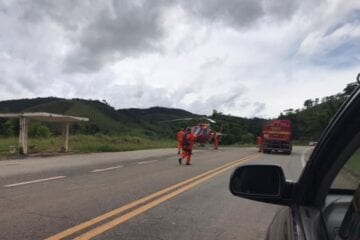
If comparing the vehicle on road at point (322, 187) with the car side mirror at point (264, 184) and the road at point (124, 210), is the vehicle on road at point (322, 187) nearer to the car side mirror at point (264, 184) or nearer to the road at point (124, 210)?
the car side mirror at point (264, 184)

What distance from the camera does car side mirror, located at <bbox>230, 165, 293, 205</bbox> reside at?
2.73m

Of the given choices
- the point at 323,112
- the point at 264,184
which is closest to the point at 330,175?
the point at 264,184

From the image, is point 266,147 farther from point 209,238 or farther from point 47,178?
point 209,238

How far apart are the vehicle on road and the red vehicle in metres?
36.5

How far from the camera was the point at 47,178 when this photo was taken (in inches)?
535

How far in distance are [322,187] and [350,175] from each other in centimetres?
29

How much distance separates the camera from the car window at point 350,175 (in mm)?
2348

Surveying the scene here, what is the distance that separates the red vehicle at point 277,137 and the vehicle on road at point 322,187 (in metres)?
36.5

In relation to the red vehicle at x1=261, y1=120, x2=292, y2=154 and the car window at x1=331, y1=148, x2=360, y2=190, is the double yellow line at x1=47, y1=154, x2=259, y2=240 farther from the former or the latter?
the red vehicle at x1=261, y1=120, x2=292, y2=154

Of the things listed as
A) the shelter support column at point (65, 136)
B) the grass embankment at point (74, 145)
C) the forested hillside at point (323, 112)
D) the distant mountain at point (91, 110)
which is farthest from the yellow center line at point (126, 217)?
the distant mountain at point (91, 110)

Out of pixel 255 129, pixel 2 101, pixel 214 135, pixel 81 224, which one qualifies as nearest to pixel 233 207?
pixel 81 224

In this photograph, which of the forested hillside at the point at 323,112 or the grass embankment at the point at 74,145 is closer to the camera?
the forested hillside at the point at 323,112

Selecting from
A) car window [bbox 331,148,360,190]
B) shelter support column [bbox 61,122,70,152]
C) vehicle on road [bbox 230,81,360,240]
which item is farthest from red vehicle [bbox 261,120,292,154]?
vehicle on road [bbox 230,81,360,240]

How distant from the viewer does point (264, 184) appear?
276 centimetres
